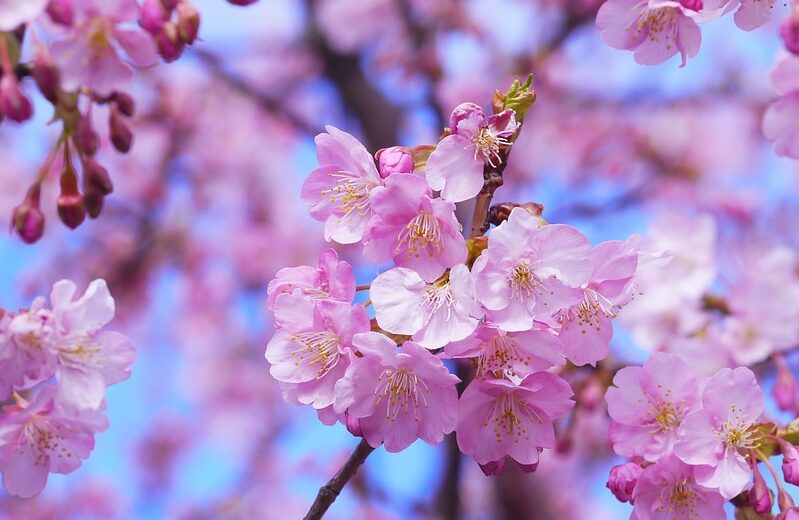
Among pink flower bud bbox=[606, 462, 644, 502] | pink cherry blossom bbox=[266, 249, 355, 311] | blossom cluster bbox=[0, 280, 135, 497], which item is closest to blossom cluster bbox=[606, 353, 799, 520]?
pink flower bud bbox=[606, 462, 644, 502]

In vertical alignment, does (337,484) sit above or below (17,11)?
below

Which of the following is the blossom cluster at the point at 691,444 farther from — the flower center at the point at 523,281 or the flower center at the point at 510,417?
the flower center at the point at 523,281

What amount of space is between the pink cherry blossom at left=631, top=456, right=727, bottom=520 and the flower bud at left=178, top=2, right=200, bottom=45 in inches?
37.8

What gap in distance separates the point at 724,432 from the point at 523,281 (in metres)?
0.40

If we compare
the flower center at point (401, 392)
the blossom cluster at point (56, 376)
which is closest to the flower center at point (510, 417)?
the flower center at point (401, 392)

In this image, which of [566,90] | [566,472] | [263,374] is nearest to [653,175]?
[566,90]

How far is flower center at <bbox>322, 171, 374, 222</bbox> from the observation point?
4.05 ft

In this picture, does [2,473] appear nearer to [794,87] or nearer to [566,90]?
[794,87]

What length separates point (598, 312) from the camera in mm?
1192

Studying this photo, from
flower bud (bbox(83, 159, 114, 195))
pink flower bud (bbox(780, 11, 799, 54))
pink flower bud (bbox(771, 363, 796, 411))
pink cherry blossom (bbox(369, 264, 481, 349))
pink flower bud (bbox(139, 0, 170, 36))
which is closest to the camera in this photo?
pink cherry blossom (bbox(369, 264, 481, 349))

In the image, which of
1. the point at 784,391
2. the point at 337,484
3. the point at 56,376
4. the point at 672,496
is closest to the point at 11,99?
the point at 56,376

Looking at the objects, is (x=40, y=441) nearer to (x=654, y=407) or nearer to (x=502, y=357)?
(x=502, y=357)

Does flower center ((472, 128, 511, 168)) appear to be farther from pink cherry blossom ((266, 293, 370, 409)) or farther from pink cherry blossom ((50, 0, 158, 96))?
pink cherry blossom ((50, 0, 158, 96))

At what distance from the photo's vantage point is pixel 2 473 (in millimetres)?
1324
